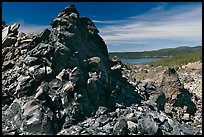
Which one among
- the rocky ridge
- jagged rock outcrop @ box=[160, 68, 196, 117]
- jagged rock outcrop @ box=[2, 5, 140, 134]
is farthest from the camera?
jagged rock outcrop @ box=[160, 68, 196, 117]

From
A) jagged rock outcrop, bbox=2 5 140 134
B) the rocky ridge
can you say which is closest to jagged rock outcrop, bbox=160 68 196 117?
the rocky ridge

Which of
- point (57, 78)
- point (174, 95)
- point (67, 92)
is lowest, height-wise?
point (174, 95)

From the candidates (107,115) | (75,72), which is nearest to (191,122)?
(107,115)

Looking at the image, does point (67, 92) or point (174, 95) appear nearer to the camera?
point (67, 92)

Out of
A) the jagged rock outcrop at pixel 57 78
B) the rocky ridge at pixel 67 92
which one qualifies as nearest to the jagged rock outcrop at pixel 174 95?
the rocky ridge at pixel 67 92

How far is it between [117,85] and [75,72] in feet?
13.4

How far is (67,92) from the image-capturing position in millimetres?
22391

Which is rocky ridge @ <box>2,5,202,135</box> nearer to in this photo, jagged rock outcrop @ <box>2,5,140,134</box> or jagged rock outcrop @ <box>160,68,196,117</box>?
jagged rock outcrop @ <box>2,5,140,134</box>

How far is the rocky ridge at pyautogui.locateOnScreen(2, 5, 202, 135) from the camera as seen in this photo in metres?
20.6

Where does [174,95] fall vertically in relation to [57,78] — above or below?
below

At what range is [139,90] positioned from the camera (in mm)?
28812

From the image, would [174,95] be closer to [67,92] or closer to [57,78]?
[67,92]

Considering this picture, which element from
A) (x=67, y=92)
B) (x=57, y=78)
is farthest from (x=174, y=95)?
(x=57, y=78)

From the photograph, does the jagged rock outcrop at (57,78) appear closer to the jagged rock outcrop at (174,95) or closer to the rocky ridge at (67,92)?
the rocky ridge at (67,92)
